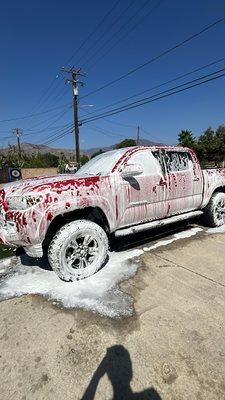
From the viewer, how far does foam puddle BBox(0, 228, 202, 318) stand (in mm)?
3443

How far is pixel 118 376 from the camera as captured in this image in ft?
7.93

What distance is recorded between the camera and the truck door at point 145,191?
4570mm

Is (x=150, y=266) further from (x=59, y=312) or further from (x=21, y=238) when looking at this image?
(x=21, y=238)

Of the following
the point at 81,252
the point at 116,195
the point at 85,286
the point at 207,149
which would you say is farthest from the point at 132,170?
the point at 207,149

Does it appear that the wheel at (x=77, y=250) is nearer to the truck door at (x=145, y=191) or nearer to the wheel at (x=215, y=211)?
the truck door at (x=145, y=191)

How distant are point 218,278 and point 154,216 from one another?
149 centimetres

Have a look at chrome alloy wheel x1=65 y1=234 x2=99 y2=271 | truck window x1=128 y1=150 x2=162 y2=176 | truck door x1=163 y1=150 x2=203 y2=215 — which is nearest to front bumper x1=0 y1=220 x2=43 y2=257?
chrome alloy wheel x1=65 y1=234 x2=99 y2=271

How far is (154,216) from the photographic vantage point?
503 centimetres

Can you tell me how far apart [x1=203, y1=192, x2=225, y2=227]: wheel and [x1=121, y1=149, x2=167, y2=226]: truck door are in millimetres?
1437

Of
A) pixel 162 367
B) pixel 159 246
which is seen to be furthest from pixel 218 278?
pixel 162 367

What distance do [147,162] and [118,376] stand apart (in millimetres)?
3272

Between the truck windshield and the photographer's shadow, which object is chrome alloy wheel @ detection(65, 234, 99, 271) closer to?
the truck windshield

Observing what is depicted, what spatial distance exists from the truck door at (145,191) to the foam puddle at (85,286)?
0.67 meters

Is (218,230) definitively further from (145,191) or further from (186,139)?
(186,139)
